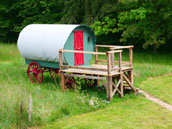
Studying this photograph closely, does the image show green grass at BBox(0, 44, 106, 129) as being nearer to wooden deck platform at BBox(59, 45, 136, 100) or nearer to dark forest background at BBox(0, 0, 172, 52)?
wooden deck platform at BBox(59, 45, 136, 100)

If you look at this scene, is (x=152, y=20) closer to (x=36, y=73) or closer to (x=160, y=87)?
(x=160, y=87)

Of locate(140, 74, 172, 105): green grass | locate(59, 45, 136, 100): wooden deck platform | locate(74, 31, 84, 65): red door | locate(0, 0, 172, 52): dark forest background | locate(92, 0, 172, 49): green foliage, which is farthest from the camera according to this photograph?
locate(0, 0, 172, 52): dark forest background

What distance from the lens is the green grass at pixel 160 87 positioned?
1285cm

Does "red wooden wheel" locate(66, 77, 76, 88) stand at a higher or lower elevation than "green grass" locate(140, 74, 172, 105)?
higher

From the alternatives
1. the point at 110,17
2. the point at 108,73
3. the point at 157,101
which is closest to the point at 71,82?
the point at 108,73

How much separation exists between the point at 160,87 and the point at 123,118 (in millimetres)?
4686

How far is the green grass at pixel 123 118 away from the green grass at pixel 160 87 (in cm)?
122

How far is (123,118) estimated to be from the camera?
33.6 feet

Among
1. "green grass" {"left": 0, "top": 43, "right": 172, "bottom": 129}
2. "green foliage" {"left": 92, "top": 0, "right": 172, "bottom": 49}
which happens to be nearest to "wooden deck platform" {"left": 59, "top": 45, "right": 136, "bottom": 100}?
"green grass" {"left": 0, "top": 43, "right": 172, "bottom": 129}

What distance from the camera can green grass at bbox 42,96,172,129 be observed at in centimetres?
956

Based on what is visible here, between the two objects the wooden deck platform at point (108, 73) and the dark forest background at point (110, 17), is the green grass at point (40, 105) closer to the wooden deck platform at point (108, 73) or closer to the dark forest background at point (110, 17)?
the wooden deck platform at point (108, 73)

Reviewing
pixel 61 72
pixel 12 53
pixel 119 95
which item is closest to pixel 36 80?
pixel 61 72

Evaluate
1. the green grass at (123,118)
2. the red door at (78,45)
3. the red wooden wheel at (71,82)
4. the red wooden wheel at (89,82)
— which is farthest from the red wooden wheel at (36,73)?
the green grass at (123,118)

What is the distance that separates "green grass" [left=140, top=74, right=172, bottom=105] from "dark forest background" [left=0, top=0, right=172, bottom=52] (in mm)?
5934
